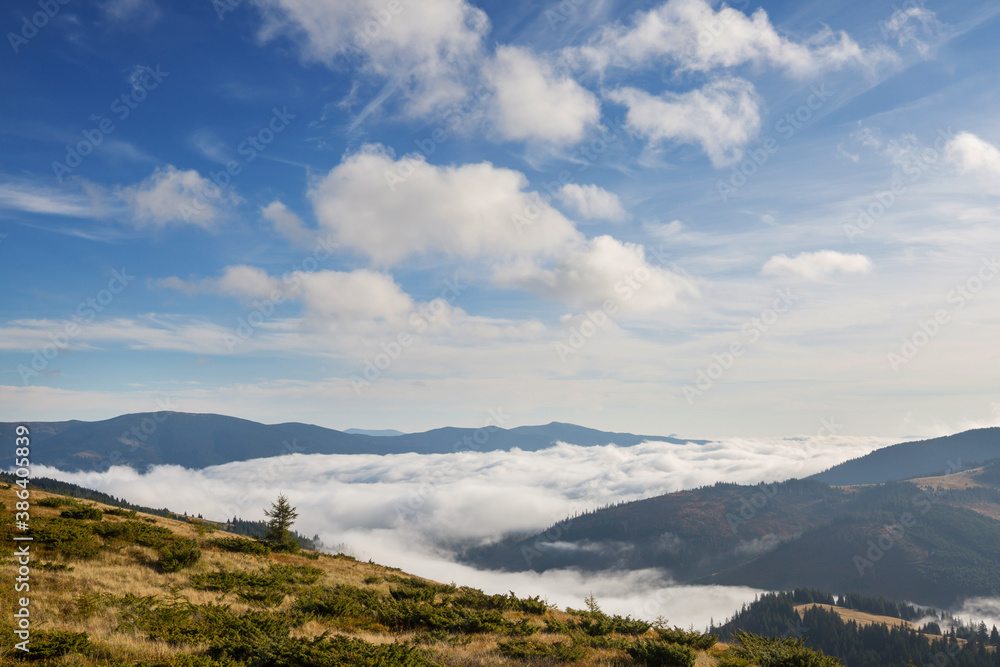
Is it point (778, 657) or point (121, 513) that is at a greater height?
point (778, 657)

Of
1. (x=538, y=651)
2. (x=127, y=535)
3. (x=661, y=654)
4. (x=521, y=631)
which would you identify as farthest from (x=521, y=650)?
(x=127, y=535)

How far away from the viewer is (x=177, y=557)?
2522cm

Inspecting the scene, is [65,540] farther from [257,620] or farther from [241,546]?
[257,620]

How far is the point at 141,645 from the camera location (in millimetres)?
12570

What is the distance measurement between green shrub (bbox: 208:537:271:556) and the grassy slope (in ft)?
13.4

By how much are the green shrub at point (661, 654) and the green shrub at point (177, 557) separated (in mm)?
23450

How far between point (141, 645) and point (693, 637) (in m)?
21.2

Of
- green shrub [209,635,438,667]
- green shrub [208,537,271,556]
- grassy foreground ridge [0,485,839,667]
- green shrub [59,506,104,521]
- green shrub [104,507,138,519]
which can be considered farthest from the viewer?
green shrub [104,507,138,519]

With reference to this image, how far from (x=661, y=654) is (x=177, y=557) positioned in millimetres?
25069

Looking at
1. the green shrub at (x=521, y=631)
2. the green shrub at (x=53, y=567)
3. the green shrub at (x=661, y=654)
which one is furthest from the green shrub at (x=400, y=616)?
the green shrub at (x=53, y=567)

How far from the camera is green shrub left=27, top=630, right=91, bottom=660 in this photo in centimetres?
1116

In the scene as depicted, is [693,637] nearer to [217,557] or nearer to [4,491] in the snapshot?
[217,557]

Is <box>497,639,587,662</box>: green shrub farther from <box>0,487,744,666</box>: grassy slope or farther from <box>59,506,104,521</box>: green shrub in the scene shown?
<box>59,506,104,521</box>: green shrub

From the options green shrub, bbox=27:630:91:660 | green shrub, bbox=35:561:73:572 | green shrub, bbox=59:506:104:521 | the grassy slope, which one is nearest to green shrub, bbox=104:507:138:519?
green shrub, bbox=59:506:104:521
